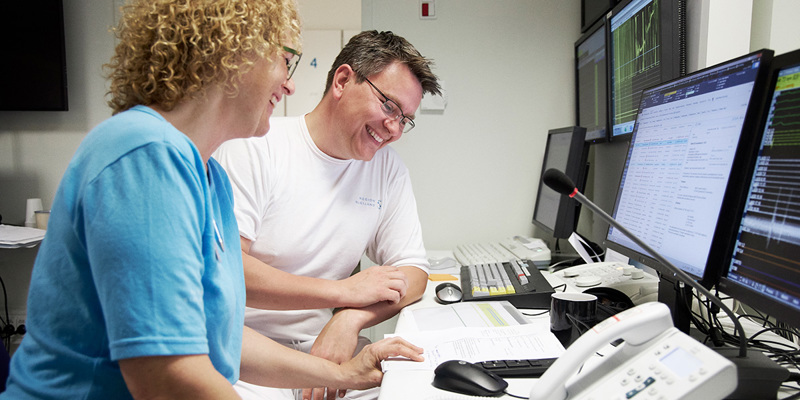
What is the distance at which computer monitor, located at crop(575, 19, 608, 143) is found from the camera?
187cm

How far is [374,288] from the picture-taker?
1195 mm

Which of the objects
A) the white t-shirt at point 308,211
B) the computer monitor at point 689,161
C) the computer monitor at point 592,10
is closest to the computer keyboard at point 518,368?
the computer monitor at point 689,161

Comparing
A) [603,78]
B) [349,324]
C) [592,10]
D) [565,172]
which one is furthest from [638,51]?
[349,324]

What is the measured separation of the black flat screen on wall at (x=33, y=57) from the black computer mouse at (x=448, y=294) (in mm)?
2703

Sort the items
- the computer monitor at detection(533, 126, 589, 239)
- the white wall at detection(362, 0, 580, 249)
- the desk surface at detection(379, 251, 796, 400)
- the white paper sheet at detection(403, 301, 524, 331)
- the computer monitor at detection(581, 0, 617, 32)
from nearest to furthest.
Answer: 1. the desk surface at detection(379, 251, 796, 400)
2. the white paper sheet at detection(403, 301, 524, 331)
3. the computer monitor at detection(533, 126, 589, 239)
4. the computer monitor at detection(581, 0, 617, 32)
5. the white wall at detection(362, 0, 580, 249)

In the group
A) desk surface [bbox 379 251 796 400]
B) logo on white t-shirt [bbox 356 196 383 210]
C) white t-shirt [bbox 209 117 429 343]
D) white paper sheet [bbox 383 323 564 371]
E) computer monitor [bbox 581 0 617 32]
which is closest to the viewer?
desk surface [bbox 379 251 796 400]

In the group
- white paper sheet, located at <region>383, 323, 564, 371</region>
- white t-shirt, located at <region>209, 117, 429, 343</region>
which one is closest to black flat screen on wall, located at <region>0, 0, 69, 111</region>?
white t-shirt, located at <region>209, 117, 429, 343</region>

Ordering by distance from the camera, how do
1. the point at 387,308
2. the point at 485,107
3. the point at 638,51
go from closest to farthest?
1. the point at 387,308
2. the point at 638,51
3. the point at 485,107

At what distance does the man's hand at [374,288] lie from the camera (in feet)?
3.88

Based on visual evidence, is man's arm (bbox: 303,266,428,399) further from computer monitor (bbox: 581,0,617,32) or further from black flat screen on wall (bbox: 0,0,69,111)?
black flat screen on wall (bbox: 0,0,69,111)

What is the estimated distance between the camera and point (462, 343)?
2.89ft

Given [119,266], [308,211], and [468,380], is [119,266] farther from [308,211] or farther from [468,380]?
[308,211]

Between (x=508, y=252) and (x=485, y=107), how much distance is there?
783 mm

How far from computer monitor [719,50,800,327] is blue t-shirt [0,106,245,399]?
0.69 m
